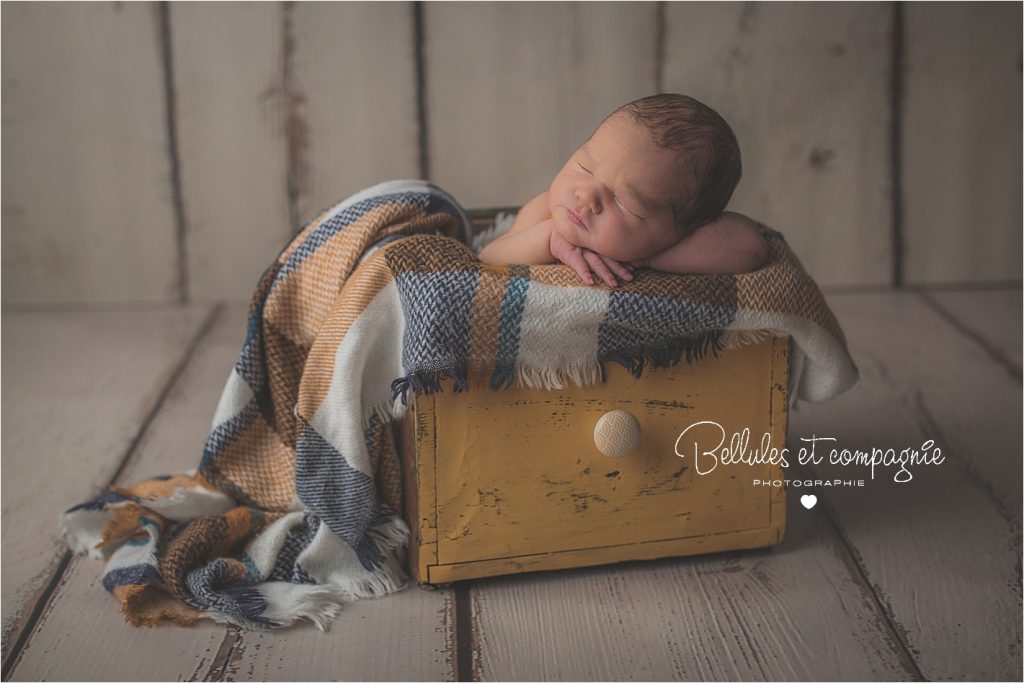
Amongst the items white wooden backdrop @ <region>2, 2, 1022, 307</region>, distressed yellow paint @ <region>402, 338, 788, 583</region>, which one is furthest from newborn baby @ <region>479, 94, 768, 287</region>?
white wooden backdrop @ <region>2, 2, 1022, 307</region>

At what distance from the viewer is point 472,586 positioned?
3.81 ft

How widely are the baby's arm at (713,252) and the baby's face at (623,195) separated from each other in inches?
0.5

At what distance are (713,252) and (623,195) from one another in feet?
0.36

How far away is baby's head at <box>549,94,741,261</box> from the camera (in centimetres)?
105

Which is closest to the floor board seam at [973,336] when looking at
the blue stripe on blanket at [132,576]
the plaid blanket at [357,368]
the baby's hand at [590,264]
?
the plaid blanket at [357,368]

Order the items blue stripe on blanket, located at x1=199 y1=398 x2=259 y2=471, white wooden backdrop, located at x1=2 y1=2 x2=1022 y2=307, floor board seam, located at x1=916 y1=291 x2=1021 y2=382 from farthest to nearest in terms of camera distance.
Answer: white wooden backdrop, located at x1=2 y1=2 x2=1022 y2=307
floor board seam, located at x1=916 y1=291 x2=1021 y2=382
blue stripe on blanket, located at x1=199 y1=398 x2=259 y2=471

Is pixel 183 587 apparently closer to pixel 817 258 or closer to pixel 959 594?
pixel 959 594

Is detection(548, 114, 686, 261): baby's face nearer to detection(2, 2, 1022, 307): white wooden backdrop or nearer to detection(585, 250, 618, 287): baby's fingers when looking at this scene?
detection(585, 250, 618, 287): baby's fingers

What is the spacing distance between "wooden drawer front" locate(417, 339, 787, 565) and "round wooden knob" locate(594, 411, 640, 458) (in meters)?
0.02

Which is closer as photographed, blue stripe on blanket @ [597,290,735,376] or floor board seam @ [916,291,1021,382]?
blue stripe on blanket @ [597,290,735,376]

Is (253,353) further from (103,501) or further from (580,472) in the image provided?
(580,472)

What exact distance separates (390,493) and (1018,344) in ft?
3.87

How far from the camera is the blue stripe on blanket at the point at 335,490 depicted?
115 centimetres

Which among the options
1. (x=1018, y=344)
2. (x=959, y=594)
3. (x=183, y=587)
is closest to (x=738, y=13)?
(x=1018, y=344)
